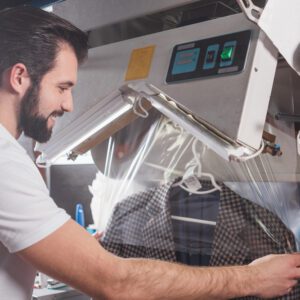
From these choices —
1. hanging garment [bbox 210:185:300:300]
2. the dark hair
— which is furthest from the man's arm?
the dark hair

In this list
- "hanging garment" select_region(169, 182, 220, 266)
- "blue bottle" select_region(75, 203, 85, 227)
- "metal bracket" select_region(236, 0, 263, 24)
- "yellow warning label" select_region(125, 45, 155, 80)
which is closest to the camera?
"metal bracket" select_region(236, 0, 263, 24)

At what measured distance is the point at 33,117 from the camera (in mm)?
1173

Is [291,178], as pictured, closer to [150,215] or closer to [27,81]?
[150,215]

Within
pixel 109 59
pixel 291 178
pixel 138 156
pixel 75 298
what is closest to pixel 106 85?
pixel 109 59

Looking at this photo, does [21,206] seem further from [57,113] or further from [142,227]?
[142,227]

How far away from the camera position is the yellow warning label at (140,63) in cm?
107

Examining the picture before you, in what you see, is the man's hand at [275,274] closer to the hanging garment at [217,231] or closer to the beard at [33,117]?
the hanging garment at [217,231]

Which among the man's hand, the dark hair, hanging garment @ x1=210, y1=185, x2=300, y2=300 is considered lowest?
the man's hand

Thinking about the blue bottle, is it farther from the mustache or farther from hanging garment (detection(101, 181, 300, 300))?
the mustache

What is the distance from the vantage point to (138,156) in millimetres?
1383

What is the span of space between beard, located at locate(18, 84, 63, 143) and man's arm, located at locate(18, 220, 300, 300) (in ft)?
1.33

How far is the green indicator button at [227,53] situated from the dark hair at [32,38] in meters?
0.49

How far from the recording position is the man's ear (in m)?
1.15

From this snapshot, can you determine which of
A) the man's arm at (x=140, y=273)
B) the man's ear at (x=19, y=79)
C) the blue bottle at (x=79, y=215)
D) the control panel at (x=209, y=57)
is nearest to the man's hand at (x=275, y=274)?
the man's arm at (x=140, y=273)
